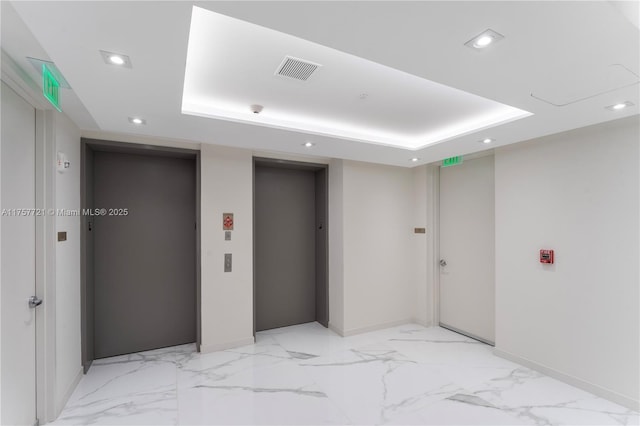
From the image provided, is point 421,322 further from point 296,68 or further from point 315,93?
point 296,68

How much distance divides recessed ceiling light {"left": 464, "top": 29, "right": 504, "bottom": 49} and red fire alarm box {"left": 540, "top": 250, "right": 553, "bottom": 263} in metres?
2.55

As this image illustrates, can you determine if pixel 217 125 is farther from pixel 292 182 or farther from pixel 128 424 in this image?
pixel 128 424

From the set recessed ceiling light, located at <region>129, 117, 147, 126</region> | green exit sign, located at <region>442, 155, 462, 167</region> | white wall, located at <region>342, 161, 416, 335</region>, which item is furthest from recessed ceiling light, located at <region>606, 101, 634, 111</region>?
recessed ceiling light, located at <region>129, 117, 147, 126</region>

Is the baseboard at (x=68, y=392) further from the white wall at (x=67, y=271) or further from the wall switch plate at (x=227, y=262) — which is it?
the wall switch plate at (x=227, y=262)

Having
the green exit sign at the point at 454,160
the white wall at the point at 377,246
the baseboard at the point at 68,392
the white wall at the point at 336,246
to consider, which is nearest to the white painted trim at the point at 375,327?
the white wall at the point at 377,246

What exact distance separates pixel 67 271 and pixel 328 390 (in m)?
2.57

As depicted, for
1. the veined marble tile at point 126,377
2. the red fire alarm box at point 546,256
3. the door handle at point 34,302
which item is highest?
the red fire alarm box at point 546,256

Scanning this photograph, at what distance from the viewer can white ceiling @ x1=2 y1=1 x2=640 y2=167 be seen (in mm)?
1210

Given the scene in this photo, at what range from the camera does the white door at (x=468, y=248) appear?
157 inches

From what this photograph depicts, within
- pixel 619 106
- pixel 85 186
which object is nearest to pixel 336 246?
pixel 85 186

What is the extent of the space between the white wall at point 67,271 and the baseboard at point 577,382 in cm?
440

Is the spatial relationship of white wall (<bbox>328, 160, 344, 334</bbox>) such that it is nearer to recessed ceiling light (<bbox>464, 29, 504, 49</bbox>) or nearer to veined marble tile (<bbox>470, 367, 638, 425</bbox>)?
veined marble tile (<bbox>470, 367, 638, 425</bbox>)

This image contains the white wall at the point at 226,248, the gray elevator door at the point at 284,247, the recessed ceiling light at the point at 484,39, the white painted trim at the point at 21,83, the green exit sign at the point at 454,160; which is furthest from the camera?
the gray elevator door at the point at 284,247

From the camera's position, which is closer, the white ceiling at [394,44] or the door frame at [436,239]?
the white ceiling at [394,44]
